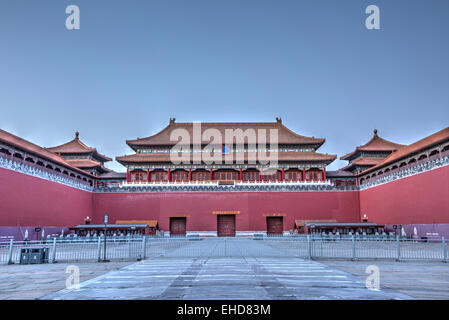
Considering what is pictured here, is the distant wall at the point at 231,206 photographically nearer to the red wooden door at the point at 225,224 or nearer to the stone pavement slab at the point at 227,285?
the red wooden door at the point at 225,224

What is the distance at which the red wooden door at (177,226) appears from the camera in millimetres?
34000

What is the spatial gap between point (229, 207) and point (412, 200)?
16.2 m

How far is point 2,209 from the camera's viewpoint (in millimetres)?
21562

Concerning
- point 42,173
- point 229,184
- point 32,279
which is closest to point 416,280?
point 32,279

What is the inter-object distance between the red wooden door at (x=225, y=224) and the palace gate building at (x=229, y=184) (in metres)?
0.10

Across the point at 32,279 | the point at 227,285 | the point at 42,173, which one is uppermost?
the point at 42,173

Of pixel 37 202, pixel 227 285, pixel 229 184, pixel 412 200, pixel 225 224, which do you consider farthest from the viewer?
pixel 229 184

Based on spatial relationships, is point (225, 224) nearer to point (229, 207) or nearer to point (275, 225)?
point (229, 207)

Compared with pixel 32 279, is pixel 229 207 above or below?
above

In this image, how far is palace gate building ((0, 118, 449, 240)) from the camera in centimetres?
2837

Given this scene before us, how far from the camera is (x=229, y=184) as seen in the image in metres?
Result: 34.8

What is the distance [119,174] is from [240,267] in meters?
33.7

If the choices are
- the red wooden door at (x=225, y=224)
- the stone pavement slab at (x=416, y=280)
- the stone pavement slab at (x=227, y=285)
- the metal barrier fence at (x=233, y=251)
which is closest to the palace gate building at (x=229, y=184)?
the red wooden door at (x=225, y=224)
